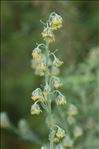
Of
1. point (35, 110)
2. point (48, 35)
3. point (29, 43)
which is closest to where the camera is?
point (48, 35)

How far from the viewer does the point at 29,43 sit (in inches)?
307

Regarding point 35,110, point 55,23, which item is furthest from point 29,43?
point 55,23

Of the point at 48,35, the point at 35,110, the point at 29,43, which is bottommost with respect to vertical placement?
the point at 35,110

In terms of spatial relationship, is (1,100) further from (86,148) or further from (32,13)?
(86,148)

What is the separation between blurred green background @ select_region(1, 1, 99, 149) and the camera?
23.4 ft

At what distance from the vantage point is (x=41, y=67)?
316cm

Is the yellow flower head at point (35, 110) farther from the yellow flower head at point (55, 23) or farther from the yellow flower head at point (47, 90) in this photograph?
the yellow flower head at point (55, 23)

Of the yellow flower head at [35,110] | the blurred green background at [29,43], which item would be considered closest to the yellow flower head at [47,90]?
the yellow flower head at [35,110]

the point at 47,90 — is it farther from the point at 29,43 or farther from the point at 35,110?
the point at 29,43

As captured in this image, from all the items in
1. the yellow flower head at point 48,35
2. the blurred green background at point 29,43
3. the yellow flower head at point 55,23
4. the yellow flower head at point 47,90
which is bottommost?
the yellow flower head at point 47,90

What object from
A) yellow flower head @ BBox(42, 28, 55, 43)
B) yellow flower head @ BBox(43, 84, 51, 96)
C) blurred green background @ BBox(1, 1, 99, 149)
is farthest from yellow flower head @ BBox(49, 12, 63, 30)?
blurred green background @ BBox(1, 1, 99, 149)

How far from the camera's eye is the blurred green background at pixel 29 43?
7.13 meters

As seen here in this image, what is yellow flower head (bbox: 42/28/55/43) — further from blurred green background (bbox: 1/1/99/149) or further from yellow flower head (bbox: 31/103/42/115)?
blurred green background (bbox: 1/1/99/149)

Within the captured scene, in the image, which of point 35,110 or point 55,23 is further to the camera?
point 35,110
